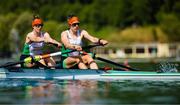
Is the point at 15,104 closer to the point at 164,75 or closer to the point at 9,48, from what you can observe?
the point at 164,75

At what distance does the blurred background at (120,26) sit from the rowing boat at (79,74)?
69204 mm

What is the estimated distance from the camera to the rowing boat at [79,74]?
75.2 feet

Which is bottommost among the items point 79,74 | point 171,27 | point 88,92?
point 88,92

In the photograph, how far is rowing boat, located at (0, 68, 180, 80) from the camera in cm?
2292

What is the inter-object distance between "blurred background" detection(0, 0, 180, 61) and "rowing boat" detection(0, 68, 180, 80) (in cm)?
6920

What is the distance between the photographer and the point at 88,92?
1919 cm

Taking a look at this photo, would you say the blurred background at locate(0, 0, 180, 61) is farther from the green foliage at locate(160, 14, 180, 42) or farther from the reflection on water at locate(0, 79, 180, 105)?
the reflection on water at locate(0, 79, 180, 105)

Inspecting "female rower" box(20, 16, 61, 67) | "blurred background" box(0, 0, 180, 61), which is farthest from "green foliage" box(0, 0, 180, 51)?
"female rower" box(20, 16, 61, 67)

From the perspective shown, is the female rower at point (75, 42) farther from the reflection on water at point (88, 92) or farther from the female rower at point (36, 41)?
the female rower at point (36, 41)

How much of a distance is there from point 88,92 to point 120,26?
10342 cm

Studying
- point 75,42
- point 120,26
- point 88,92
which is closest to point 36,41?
point 75,42

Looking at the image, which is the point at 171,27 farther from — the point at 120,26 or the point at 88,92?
the point at 88,92

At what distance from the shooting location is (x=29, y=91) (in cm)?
1997

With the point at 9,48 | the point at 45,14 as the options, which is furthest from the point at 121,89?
the point at 45,14
